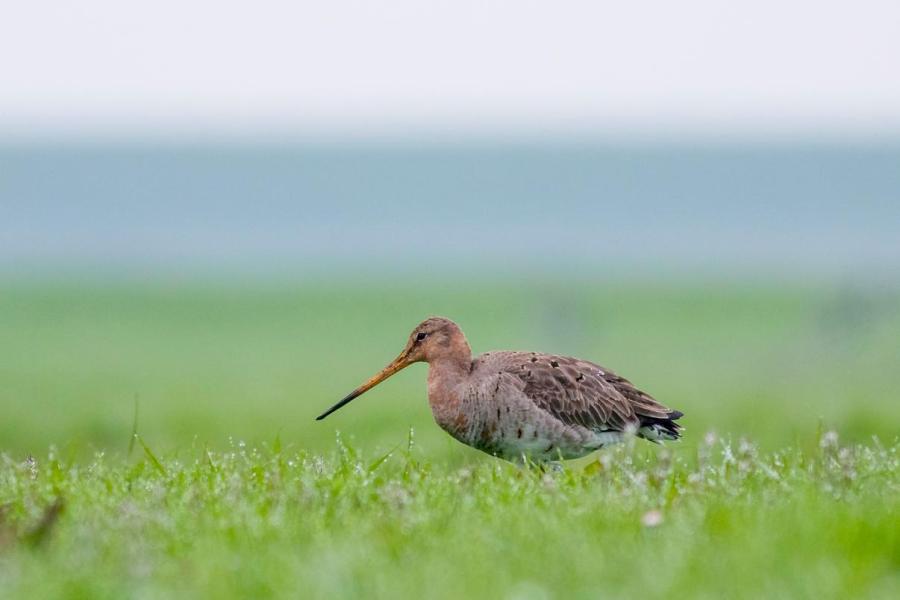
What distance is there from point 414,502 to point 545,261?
446 ft

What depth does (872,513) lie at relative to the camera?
643 centimetres

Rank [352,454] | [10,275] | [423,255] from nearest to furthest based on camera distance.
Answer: [352,454], [10,275], [423,255]

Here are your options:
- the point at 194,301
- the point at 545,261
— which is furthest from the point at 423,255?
the point at 194,301

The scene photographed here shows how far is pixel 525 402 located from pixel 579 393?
0.47 meters

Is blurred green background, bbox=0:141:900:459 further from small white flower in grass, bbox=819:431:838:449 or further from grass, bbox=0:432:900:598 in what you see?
grass, bbox=0:432:900:598

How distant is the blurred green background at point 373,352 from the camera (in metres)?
23.2

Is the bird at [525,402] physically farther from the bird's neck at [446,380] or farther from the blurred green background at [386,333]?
the blurred green background at [386,333]

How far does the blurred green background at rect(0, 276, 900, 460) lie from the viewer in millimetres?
23172

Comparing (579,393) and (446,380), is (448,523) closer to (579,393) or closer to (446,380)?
(446,380)

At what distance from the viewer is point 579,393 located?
34.2 ft

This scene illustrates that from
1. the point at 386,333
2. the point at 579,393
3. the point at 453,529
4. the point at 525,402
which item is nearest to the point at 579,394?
the point at 579,393

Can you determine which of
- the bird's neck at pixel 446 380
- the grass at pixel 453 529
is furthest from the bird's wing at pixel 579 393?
the grass at pixel 453 529

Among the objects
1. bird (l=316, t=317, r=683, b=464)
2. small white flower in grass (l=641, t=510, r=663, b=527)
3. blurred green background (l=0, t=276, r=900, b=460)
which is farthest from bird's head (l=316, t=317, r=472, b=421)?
small white flower in grass (l=641, t=510, r=663, b=527)

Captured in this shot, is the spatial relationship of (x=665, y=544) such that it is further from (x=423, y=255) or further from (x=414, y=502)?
(x=423, y=255)
